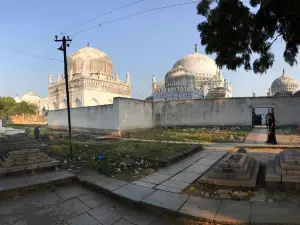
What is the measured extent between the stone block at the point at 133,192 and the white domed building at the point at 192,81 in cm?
3135

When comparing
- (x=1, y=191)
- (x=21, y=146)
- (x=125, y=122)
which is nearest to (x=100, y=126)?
(x=125, y=122)

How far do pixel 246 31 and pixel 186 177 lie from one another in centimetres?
346

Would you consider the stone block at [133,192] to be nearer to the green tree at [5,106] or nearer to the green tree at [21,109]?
the green tree at [5,106]

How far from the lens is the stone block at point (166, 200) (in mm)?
3382

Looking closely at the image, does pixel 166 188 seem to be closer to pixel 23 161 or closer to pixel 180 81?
pixel 23 161

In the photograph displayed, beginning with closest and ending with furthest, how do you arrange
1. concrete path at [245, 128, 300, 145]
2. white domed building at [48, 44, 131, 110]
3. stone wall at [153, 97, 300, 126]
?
concrete path at [245, 128, 300, 145] → stone wall at [153, 97, 300, 126] → white domed building at [48, 44, 131, 110]

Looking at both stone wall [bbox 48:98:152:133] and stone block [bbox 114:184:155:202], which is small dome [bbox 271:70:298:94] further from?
stone block [bbox 114:184:155:202]

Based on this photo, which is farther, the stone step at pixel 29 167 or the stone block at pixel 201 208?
the stone step at pixel 29 167

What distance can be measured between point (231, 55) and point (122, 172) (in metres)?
3.85

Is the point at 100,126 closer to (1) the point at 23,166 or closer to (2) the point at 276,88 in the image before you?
(1) the point at 23,166

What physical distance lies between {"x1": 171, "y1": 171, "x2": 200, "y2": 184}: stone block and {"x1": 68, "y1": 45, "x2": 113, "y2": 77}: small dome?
3691cm

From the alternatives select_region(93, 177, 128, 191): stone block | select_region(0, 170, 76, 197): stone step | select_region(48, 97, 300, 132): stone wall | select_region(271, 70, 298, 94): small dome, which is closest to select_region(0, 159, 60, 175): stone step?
select_region(0, 170, 76, 197): stone step

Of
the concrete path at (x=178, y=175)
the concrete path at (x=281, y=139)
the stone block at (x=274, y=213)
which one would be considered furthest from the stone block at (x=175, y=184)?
the concrete path at (x=281, y=139)

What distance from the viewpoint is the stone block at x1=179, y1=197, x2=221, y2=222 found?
303 cm
